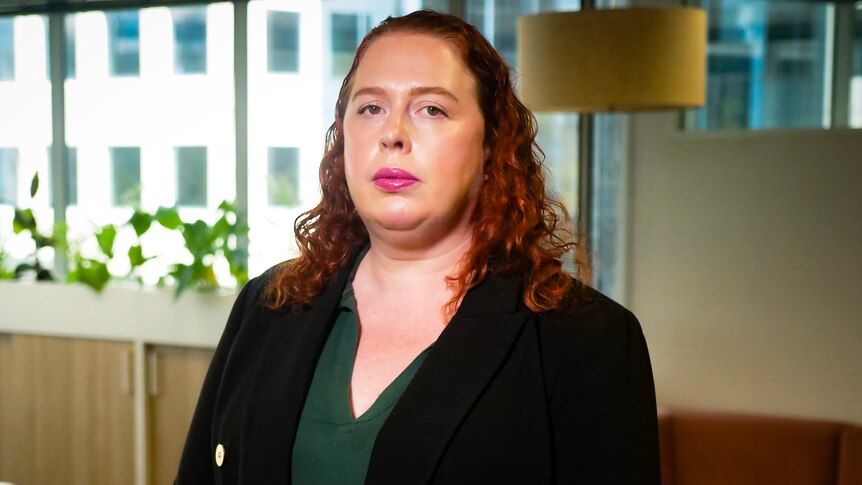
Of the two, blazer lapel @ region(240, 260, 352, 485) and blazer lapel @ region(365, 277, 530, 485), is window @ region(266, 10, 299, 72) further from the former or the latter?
blazer lapel @ region(365, 277, 530, 485)

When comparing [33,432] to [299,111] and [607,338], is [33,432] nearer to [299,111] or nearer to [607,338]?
[299,111]

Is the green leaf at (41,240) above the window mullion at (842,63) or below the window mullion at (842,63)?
below

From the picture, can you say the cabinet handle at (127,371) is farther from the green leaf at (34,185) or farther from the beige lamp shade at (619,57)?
the beige lamp shade at (619,57)

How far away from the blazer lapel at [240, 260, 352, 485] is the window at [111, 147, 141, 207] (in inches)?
121

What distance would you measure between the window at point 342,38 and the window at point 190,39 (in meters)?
0.54

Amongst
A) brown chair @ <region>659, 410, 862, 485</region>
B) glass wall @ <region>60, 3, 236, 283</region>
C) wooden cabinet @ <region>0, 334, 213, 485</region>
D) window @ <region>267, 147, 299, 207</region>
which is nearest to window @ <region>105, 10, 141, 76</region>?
glass wall @ <region>60, 3, 236, 283</region>

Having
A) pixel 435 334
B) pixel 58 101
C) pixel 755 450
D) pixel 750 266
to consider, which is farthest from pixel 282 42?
pixel 435 334

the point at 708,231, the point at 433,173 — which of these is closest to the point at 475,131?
the point at 433,173

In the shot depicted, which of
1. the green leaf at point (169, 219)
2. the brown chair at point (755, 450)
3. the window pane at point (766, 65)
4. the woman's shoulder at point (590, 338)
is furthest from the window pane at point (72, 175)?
the woman's shoulder at point (590, 338)

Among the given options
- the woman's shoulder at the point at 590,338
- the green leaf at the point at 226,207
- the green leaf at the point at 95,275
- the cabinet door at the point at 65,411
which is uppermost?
the green leaf at the point at 226,207

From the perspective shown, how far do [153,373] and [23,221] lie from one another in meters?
0.85

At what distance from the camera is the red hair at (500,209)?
1.29 metres

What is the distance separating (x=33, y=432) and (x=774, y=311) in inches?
107

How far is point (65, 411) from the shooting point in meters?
3.74
